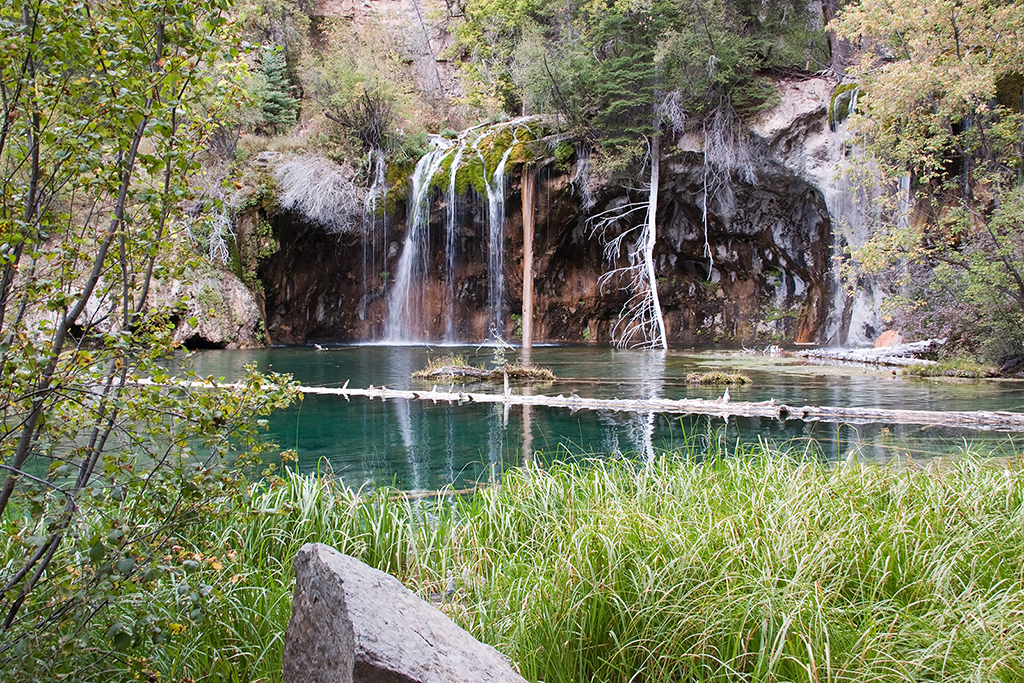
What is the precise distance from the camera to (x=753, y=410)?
8.71 m

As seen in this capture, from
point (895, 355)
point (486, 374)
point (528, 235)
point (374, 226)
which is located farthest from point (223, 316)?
Answer: point (895, 355)

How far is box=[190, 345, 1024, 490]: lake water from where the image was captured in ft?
21.8

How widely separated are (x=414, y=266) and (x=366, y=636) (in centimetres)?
2344

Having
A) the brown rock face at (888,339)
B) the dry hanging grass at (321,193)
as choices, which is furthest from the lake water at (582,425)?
the dry hanging grass at (321,193)

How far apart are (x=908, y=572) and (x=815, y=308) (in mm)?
22752

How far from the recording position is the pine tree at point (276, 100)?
25375 millimetres

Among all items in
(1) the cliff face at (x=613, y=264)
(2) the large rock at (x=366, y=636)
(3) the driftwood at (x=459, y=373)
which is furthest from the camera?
(1) the cliff face at (x=613, y=264)

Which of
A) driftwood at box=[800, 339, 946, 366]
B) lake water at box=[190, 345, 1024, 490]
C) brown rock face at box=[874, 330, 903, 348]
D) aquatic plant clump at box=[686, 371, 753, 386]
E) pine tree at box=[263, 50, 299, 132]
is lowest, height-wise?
lake water at box=[190, 345, 1024, 490]

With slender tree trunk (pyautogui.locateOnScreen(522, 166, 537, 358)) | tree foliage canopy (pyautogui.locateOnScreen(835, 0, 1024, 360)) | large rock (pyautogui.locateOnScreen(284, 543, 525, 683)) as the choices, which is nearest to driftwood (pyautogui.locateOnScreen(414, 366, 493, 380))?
tree foliage canopy (pyautogui.locateOnScreen(835, 0, 1024, 360))

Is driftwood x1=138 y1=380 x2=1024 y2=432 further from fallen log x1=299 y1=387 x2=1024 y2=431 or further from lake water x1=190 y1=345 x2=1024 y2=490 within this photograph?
lake water x1=190 y1=345 x2=1024 y2=490

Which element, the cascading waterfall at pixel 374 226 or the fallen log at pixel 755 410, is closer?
the fallen log at pixel 755 410

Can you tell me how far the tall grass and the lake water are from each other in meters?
0.59

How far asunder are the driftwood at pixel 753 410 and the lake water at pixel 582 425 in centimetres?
17

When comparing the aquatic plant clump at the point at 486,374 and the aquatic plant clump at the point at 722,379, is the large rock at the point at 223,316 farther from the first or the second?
the aquatic plant clump at the point at 722,379
